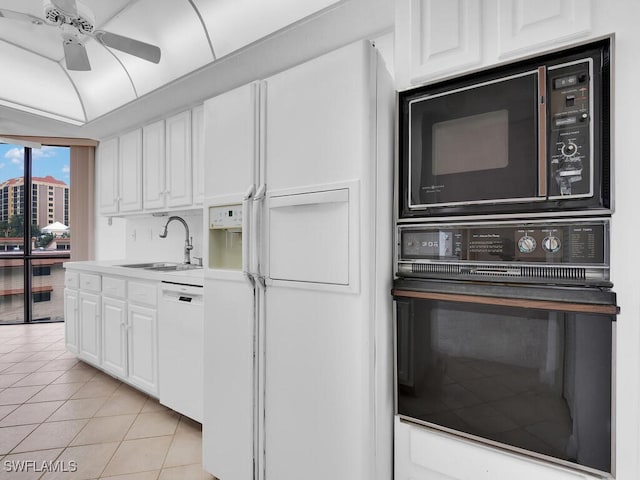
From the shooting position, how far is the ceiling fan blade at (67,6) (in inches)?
78.3

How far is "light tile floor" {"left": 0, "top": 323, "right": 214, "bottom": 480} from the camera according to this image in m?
1.97

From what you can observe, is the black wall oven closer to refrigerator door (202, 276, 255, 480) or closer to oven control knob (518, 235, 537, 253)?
oven control knob (518, 235, 537, 253)

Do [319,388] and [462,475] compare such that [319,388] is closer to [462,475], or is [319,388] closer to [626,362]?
[462,475]

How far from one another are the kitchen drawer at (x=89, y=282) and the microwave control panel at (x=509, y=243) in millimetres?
2879

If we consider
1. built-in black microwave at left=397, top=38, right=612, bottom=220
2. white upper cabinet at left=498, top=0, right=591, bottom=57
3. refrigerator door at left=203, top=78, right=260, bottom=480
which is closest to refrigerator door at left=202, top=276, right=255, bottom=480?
refrigerator door at left=203, top=78, right=260, bottom=480

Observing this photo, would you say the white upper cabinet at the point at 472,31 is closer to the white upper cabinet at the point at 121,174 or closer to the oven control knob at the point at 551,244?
the oven control knob at the point at 551,244

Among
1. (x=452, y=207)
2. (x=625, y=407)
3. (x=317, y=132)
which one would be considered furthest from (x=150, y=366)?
(x=625, y=407)

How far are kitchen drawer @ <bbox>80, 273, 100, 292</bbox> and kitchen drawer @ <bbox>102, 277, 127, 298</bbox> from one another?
12 centimetres

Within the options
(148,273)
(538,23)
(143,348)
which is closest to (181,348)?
(143,348)

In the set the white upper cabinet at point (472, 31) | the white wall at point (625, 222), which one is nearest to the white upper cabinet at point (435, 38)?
the white upper cabinet at point (472, 31)

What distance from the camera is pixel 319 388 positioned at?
142cm

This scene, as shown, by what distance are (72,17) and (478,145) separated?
2350mm

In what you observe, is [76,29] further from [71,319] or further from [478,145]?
[71,319]

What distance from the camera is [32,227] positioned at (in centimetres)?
513
